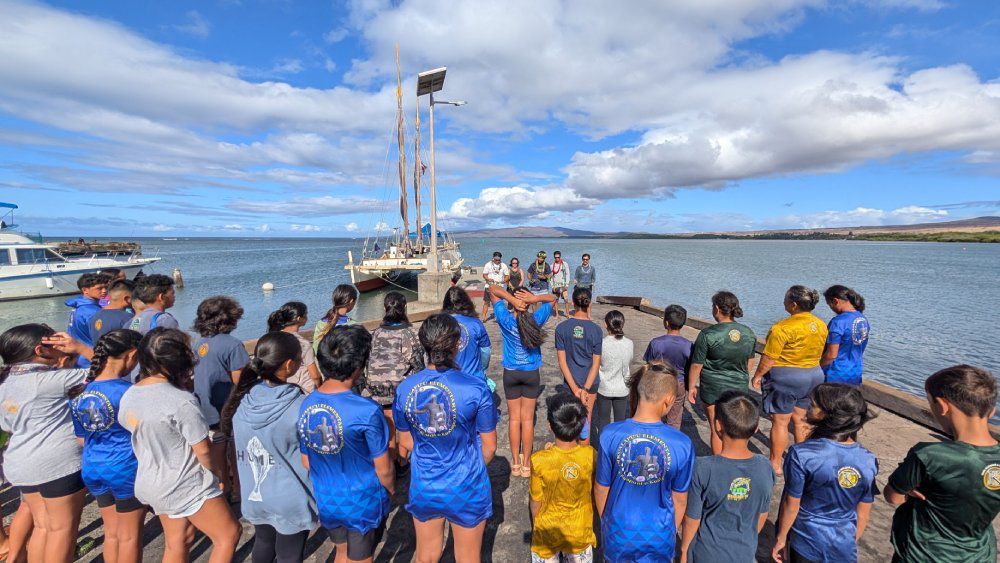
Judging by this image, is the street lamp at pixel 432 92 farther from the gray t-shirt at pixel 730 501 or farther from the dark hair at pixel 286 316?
the gray t-shirt at pixel 730 501

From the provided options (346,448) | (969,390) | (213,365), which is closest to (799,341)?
(969,390)

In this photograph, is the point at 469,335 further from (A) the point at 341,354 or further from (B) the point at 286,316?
(B) the point at 286,316

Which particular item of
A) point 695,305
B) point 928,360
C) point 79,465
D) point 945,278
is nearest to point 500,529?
point 79,465

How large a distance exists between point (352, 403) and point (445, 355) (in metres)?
0.59

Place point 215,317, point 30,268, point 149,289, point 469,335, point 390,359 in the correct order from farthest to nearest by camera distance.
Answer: point 30,268 → point 149,289 → point 469,335 → point 215,317 → point 390,359

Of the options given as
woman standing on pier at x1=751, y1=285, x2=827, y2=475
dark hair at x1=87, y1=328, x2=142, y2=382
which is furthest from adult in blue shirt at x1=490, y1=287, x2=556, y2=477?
dark hair at x1=87, y1=328, x2=142, y2=382

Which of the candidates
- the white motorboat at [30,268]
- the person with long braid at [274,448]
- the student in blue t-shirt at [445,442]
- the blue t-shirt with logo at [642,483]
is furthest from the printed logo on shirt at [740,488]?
the white motorboat at [30,268]

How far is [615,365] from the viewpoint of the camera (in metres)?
4.25

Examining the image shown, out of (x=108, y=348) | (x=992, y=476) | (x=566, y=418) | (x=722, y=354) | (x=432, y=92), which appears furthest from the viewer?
(x=432, y=92)

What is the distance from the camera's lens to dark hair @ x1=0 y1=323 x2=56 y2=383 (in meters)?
2.61

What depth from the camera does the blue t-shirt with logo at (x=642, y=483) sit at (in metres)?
2.26

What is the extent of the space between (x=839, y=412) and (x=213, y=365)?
4520 millimetres

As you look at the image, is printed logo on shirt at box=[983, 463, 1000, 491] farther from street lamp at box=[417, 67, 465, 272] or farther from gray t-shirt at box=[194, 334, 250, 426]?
street lamp at box=[417, 67, 465, 272]

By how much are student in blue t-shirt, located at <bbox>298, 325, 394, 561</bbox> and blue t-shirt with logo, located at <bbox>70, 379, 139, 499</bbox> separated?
1.27 metres
